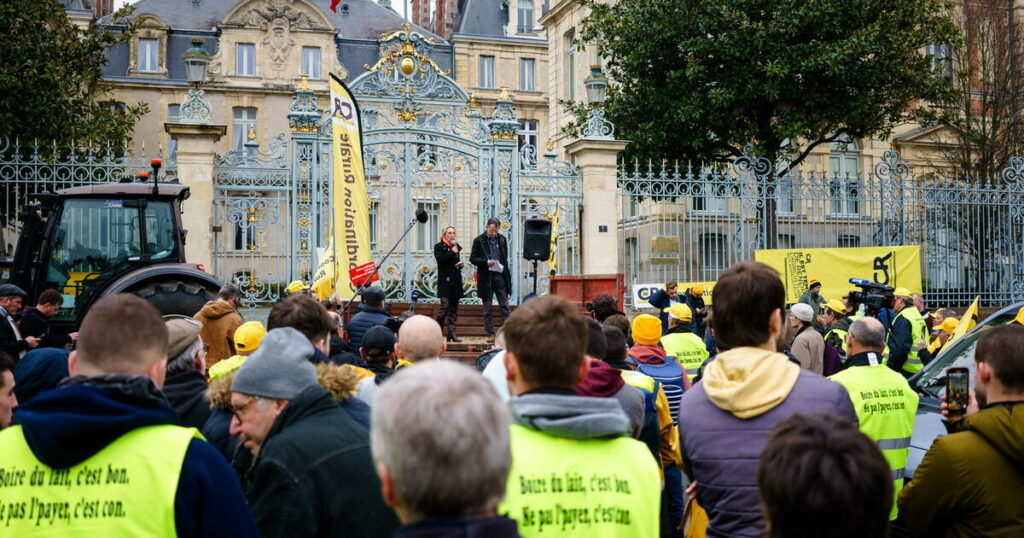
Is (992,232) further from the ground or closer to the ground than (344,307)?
further from the ground

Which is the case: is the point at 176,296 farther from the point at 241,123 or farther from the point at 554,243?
the point at 241,123

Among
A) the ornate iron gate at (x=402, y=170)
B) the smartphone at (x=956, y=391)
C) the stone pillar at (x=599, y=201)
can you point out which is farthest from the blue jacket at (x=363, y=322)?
the stone pillar at (x=599, y=201)

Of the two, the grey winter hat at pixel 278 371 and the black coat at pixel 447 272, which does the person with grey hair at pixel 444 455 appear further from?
the black coat at pixel 447 272

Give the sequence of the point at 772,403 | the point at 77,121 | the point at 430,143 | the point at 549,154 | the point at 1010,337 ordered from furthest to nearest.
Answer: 1. the point at 77,121
2. the point at 549,154
3. the point at 430,143
4. the point at 1010,337
5. the point at 772,403

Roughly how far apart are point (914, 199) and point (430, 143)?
9228 mm

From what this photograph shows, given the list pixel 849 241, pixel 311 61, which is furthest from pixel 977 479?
pixel 311 61

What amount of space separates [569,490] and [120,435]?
1.29 metres

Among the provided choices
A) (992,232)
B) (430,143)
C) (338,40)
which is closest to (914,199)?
(992,232)

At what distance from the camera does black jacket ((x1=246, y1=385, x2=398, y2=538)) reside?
3.01m

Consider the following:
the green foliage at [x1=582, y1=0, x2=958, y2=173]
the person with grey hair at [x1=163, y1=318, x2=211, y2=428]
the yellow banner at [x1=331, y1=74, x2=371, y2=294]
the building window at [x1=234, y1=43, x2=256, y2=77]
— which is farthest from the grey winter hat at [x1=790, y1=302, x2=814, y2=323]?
→ the building window at [x1=234, y1=43, x2=256, y2=77]

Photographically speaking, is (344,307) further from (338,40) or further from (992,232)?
(338,40)

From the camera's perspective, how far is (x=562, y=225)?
56.9 feet

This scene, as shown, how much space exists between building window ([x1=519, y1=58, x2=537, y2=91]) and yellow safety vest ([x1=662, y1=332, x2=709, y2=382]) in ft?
132

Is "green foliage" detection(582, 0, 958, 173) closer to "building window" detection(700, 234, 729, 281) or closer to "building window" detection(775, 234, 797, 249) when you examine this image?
"building window" detection(775, 234, 797, 249)
